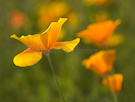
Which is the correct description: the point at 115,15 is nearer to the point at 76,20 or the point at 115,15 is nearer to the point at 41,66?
the point at 76,20

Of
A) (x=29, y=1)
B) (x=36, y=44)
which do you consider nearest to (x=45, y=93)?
(x=36, y=44)

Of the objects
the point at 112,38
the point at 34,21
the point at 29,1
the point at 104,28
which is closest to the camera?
the point at 104,28

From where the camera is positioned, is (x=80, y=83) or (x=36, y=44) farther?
(x=80, y=83)

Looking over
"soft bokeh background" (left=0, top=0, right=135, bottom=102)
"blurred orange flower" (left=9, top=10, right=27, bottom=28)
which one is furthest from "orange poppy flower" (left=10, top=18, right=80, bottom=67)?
"blurred orange flower" (left=9, top=10, right=27, bottom=28)

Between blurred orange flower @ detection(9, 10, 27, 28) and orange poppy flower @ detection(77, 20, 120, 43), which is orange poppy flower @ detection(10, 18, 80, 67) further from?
blurred orange flower @ detection(9, 10, 27, 28)

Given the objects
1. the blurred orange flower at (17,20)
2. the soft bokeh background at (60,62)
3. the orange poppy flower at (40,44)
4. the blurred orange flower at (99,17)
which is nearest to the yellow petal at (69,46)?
the orange poppy flower at (40,44)
